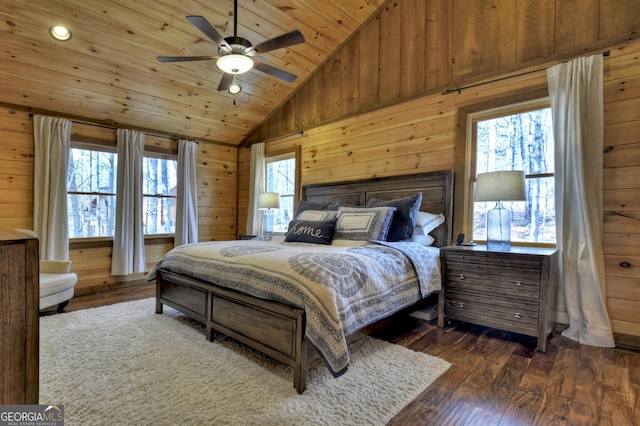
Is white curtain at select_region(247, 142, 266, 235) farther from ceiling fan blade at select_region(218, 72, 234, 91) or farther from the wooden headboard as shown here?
ceiling fan blade at select_region(218, 72, 234, 91)

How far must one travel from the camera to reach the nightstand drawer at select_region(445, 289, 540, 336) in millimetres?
2303

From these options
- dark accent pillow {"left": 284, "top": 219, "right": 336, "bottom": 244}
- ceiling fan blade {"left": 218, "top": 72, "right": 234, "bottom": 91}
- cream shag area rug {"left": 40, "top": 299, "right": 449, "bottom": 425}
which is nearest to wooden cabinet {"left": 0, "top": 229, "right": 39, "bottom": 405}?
cream shag area rug {"left": 40, "top": 299, "right": 449, "bottom": 425}

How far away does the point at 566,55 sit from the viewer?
2.63 m

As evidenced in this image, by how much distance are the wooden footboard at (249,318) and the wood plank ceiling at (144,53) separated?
2475 millimetres

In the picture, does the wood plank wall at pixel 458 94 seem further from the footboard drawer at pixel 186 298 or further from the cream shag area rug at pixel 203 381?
the footboard drawer at pixel 186 298

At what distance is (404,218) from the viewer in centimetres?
302

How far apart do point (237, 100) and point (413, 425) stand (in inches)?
175

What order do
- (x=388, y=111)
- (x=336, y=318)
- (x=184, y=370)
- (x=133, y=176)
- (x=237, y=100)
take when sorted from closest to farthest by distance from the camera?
(x=336, y=318)
(x=184, y=370)
(x=388, y=111)
(x=133, y=176)
(x=237, y=100)

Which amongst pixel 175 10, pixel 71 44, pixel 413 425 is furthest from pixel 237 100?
pixel 413 425

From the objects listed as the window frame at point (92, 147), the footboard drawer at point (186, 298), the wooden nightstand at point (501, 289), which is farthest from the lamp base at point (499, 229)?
the window frame at point (92, 147)

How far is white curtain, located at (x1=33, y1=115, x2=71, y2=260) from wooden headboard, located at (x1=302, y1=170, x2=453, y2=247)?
3.17m

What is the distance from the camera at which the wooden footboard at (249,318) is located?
1.76 metres

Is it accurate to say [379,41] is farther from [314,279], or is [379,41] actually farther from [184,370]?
[184,370]

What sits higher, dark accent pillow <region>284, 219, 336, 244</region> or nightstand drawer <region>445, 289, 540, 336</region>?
dark accent pillow <region>284, 219, 336, 244</region>
